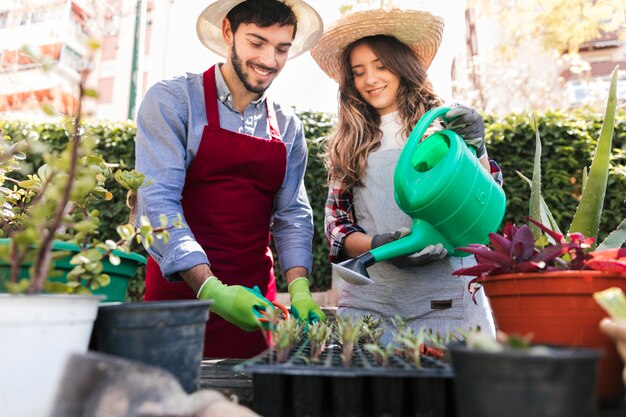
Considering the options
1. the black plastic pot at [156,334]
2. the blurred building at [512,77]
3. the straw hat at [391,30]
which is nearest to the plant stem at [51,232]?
the black plastic pot at [156,334]

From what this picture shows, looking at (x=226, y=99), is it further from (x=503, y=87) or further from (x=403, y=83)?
(x=503, y=87)

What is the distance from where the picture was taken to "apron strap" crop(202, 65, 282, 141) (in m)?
1.64

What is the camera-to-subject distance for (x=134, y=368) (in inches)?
22.4

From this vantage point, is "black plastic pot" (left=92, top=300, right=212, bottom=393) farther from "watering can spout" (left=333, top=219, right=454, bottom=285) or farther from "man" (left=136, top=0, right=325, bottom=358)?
"man" (left=136, top=0, right=325, bottom=358)

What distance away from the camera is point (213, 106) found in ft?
5.44

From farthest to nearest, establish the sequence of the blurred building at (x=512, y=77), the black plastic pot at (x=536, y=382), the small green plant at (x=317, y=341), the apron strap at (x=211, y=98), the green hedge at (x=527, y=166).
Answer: the blurred building at (x=512, y=77)
the green hedge at (x=527, y=166)
the apron strap at (x=211, y=98)
the small green plant at (x=317, y=341)
the black plastic pot at (x=536, y=382)

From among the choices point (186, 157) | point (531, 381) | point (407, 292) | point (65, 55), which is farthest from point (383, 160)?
point (65, 55)

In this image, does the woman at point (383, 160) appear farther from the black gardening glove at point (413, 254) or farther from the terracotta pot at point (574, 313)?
the terracotta pot at point (574, 313)

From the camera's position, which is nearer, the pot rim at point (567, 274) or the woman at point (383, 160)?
the pot rim at point (567, 274)

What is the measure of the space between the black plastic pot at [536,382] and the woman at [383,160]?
0.92 m

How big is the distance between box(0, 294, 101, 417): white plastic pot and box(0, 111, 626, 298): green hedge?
2.91 m

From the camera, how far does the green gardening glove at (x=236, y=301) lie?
3.97 ft

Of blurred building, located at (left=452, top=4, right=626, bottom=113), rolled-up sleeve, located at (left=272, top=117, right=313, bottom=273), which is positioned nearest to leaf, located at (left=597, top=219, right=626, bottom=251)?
rolled-up sleeve, located at (left=272, top=117, right=313, bottom=273)

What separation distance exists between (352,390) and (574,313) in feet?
1.23
